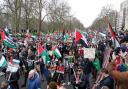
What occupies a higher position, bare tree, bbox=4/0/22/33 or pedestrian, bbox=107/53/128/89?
bare tree, bbox=4/0/22/33

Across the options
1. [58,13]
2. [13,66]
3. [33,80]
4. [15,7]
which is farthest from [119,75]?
[58,13]

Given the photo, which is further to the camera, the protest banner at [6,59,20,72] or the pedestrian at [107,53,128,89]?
the protest banner at [6,59,20,72]

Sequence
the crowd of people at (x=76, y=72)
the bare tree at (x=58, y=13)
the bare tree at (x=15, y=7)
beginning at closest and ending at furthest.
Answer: the crowd of people at (x=76, y=72), the bare tree at (x=15, y=7), the bare tree at (x=58, y=13)

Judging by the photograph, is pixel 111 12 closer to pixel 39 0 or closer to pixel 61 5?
pixel 61 5

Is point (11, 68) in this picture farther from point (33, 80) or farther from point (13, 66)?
point (33, 80)

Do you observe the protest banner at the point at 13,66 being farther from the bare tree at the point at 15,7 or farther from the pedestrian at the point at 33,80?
the bare tree at the point at 15,7

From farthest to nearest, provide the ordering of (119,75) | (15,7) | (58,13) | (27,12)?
(58,13) → (27,12) → (15,7) → (119,75)

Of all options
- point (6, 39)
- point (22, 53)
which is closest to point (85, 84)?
point (6, 39)

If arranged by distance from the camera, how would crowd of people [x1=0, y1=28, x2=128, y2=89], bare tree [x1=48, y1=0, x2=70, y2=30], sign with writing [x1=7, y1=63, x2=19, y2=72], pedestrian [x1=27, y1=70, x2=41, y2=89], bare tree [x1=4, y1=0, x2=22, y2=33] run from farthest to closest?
bare tree [x1=48, y1=0, x2=70, y2=30] < bare tree [x1=4, y1=0, x2=22, y2=33] < sign with writing [x1=7, y1=63, x2=19, y2=72] < pedestrian [x1=27, y1=70, x2=41, y2=89] < crowd of people [x1=0, y1=28, x2=128, y2=89]

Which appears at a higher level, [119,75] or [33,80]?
[119,75]

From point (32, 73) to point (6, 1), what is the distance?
42.4 m

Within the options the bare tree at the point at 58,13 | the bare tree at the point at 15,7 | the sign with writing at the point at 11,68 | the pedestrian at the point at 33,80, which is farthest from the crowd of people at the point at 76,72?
the bare tree at the point at 58,13

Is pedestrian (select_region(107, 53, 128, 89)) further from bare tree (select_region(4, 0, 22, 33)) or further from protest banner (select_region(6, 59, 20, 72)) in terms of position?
bare tree (select_region(4, 0, 22, 33))

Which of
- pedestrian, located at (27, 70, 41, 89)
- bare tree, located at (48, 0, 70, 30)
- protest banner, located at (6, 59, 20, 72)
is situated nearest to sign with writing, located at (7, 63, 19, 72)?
protest banner, located at (6, 59, 20, 72)
